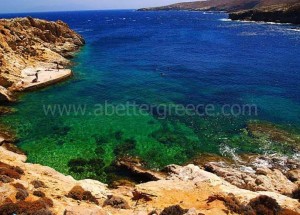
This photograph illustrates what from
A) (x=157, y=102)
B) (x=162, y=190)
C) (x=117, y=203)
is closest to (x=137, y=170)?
(x=162, y=190)

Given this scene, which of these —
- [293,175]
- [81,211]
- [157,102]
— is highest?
[81,211]

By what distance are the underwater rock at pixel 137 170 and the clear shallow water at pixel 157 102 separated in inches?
50.3

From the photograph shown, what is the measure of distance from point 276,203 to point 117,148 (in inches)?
853

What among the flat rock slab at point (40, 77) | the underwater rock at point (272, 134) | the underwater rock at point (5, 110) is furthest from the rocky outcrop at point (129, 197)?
the flat rock slab at point (40, 77)

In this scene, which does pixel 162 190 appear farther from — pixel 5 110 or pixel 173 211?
pixel 5 110

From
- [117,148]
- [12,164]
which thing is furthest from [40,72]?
[12,164]

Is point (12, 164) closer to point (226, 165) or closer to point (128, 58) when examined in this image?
point (226, 165)

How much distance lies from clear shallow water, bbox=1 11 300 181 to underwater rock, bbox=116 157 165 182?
1277 millimetres

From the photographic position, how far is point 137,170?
35250 mm

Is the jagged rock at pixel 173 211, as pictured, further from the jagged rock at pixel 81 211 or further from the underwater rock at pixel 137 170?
the underwater rock at pixel 137 170

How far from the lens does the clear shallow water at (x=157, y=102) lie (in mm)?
39656

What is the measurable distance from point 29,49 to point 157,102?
42.0 m

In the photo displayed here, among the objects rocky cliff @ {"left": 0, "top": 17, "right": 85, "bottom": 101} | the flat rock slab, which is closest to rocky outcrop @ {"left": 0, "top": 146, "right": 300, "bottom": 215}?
the flat rock slab

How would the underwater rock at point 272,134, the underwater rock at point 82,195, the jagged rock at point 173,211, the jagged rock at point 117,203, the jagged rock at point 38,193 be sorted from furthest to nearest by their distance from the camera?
the underwater rock at point 272,134 → the underwater rock at point 82,195 → the jagged rock at point 117,203 → the jagged rock at point 38,193 → the jagged rock at point 173,211
